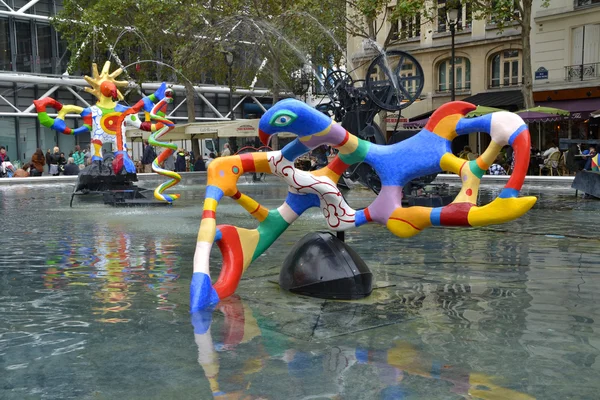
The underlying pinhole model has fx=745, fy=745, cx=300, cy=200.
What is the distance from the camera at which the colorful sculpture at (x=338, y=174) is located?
20.4 feet

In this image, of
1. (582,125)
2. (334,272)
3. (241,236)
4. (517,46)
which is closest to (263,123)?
(241,236)

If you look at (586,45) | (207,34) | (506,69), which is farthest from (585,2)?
(207,34)

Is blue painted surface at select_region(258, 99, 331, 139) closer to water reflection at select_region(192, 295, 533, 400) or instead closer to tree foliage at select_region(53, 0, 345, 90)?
water reflection at select_region(192, 295, 533, 400)

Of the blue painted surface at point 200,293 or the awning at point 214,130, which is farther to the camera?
the awning at point 214,130

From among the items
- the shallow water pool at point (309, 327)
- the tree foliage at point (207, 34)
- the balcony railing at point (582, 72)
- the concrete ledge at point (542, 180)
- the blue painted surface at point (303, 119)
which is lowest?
the shallow water pool at point (309, 327)

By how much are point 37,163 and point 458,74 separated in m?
22.8

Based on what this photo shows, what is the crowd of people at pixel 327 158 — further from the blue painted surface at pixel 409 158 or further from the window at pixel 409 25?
the blue painted surface at pixel 409 158

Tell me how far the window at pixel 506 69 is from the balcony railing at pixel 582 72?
4862 mm

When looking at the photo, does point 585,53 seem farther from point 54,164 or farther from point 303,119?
point 303,119

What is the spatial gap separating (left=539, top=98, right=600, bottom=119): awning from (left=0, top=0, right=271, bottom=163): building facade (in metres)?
→ 22.9

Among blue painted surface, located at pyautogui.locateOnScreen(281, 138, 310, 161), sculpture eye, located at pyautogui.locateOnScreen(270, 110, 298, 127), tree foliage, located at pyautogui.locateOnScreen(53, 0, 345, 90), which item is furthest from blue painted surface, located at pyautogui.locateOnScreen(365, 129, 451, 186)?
tree foliage, located at pyautogui.locateOnScreen(53, 0, 345, 90)

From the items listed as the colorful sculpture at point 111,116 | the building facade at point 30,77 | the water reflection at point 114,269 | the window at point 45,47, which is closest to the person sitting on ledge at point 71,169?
the colorful sculpture at point 111,116

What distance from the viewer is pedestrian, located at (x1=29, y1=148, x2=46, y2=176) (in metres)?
30.0

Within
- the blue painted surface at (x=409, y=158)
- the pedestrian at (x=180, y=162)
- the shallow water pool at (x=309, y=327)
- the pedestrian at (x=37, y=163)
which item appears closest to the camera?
the shallow water pool at (x=309, y=327)
